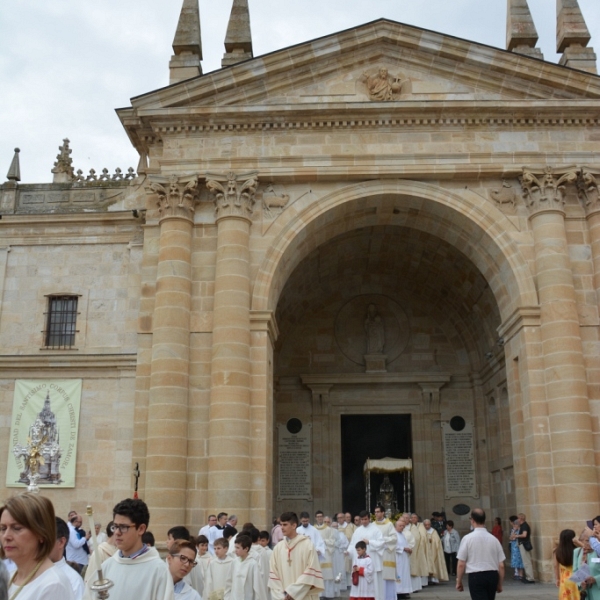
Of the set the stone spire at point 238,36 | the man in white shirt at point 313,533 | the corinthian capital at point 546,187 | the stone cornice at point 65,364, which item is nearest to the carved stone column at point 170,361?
the stone cornice at point 65,364

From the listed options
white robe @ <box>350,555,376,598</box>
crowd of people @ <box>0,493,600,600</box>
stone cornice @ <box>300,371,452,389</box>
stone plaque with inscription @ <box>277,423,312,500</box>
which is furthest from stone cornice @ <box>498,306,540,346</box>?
stone plaque with inscription @ <box>277,423,312,500</box>

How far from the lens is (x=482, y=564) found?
9.98 metres

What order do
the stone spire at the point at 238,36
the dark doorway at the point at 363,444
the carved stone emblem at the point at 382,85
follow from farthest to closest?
the dark doorway at the point at 363,444 < the stone spire at the point at 238,36 < the carved stone emblem at the point at 382,85

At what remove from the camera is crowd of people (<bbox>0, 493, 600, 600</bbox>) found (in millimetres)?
3984

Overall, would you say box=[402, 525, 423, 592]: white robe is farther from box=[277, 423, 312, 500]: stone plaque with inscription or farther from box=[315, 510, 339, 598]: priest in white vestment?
box=[277, 423, 312, 500]: stone plaque with inscription

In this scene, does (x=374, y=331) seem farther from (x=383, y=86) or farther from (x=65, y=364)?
(x=65, y=364)

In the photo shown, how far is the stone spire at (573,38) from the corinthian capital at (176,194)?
1124 centimetres

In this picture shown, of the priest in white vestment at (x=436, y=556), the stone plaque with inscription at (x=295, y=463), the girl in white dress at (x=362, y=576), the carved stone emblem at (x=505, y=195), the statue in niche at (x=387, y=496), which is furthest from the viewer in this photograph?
the stone plaque with inscription at (x=295, y=463)

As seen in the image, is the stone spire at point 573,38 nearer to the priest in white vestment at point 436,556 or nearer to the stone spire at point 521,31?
the stone spire at point 521,31

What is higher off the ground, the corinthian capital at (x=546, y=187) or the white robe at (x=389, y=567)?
the corinthian capital at (x=546, y=187)

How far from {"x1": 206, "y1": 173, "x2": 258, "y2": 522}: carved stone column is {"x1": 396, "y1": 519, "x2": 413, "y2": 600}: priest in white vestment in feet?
11.7

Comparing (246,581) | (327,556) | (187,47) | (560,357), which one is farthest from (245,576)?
(187,47)

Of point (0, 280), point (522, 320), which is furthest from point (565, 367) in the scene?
point (0, 280)

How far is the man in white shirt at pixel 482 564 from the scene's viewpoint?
998 centimetres
